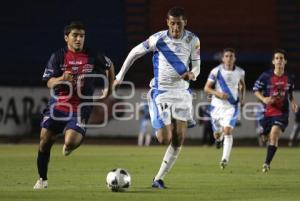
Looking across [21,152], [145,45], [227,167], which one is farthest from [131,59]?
[21,152]

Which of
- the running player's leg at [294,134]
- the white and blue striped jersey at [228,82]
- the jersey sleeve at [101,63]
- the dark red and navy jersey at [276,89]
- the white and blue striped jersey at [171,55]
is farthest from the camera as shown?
the running player's leg at [294,134]

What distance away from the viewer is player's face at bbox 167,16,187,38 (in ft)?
39.0

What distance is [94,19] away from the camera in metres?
33.3

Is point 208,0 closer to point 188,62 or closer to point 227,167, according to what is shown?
point 227,167

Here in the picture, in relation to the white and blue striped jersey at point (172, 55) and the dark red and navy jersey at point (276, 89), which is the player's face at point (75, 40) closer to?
the white and blue striped jersey at point (172, 55)

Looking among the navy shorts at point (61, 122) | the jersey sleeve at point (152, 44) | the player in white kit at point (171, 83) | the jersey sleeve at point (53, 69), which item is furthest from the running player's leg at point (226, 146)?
the jersey sleeve at point (53, 69)

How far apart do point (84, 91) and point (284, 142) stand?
19.6 meters

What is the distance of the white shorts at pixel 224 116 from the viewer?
18.0 m

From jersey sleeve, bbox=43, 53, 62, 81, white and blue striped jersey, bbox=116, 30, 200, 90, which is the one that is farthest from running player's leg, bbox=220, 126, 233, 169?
jersey sleeve, bbox=43, 53, 62, 81

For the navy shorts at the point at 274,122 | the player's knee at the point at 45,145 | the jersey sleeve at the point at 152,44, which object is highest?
the jersey sleeve at the point at 152,44

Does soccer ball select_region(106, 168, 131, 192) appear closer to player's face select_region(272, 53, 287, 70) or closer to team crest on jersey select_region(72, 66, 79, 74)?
team crest on jersey select_region(72, 66, 79, 74)

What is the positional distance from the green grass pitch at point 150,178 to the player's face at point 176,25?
224cm

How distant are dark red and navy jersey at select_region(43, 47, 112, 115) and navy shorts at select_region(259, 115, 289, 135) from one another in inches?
221

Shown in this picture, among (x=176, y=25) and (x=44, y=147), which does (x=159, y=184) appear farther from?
(x=176, y=25)
